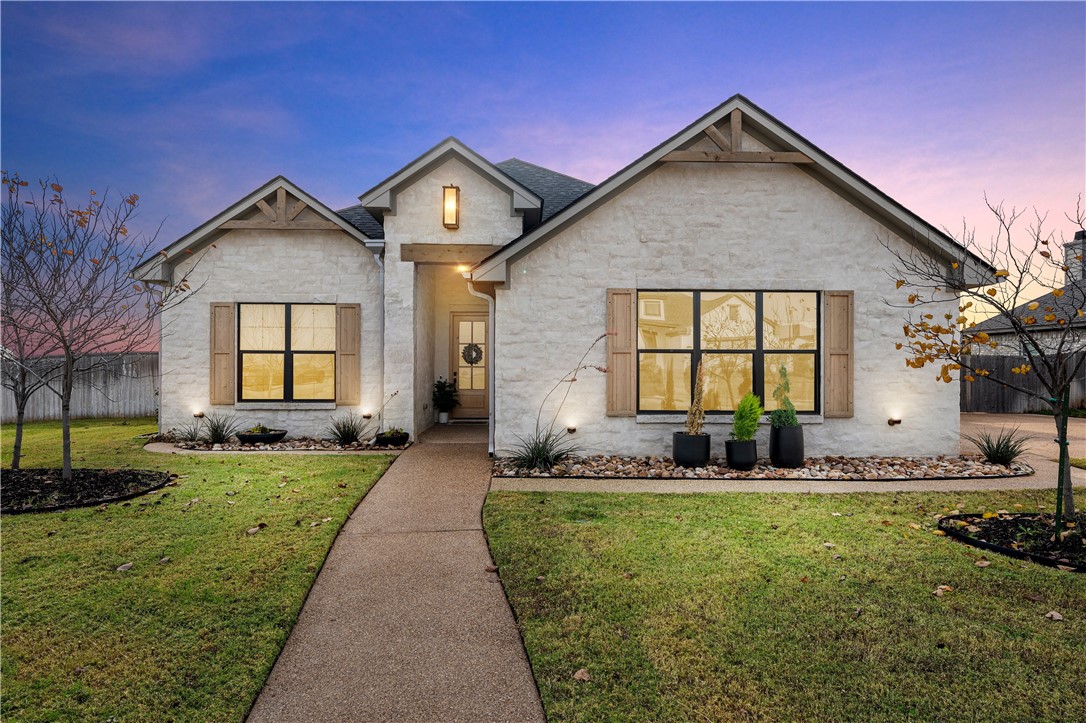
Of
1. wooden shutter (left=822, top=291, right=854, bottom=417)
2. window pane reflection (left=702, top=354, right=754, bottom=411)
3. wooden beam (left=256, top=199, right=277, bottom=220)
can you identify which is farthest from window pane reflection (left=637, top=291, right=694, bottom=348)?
wooden beam (left=256, top=199, right=277, bottom=220)

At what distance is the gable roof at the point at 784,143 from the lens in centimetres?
762

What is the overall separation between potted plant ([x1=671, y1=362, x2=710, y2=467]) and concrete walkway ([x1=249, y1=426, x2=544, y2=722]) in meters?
3.46

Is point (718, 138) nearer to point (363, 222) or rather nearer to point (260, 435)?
point (363, 222)

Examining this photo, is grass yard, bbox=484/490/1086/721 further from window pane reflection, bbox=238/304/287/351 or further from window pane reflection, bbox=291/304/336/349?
window pane reflection, bbox=238/304/287/351

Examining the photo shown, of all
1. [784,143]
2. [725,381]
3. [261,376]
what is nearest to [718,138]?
[784,143]

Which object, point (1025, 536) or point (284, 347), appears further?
point (284, 347)

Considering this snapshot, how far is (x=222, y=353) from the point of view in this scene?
392 inches

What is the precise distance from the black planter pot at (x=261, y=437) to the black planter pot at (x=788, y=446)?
8.54 m

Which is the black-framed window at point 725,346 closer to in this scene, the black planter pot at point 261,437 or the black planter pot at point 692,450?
the black planter pot at point 692,450

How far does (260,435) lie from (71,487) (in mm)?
3417

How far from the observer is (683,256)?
804 cm

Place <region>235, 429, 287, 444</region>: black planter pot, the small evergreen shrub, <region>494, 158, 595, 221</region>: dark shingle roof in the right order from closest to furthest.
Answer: the small evergreen shrub
<region>235, 429, 287, 444</region>: black planter pot
<region>494, 158, 595, 221</region>: dark shingle roof

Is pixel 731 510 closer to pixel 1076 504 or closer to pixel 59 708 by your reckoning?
pixel 1076 504

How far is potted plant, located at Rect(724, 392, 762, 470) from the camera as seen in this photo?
725cm
